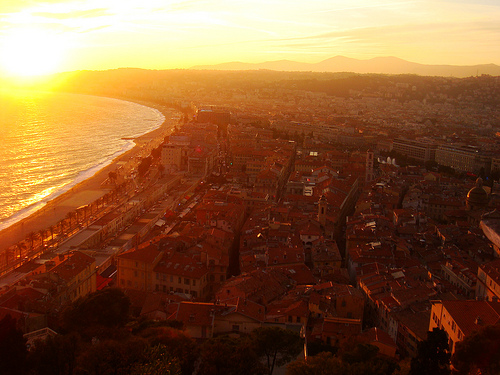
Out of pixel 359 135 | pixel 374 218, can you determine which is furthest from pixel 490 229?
pixel 359 135

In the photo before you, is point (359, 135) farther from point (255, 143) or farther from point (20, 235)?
point (20, 235)

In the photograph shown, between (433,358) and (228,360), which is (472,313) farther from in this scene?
(228,360)

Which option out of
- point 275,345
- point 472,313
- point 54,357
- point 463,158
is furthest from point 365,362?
point 463,158

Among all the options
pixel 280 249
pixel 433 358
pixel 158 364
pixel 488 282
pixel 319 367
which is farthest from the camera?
pixel 280 249

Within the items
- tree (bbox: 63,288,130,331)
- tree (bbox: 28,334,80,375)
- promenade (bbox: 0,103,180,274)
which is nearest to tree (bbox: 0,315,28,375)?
tree (bbox: 28,334,80,375)

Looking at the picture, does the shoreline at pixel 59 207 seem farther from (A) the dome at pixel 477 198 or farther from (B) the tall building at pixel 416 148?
(B) the tall building at pixel 416 148

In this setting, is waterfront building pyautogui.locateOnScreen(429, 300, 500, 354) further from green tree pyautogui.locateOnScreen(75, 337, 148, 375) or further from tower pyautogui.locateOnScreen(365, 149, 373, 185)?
tower pyautogui.locateOnScreen(365, 149, 373, 185)

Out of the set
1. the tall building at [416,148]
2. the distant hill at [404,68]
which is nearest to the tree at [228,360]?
the tall building at [416,148]
